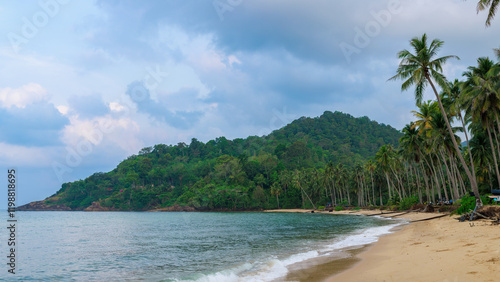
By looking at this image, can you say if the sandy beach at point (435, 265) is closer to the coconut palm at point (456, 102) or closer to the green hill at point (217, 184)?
the coconut palm at point (456, 102)

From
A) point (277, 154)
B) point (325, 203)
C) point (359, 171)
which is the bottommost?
point (325, 203)

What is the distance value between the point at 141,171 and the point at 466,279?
181140 mm

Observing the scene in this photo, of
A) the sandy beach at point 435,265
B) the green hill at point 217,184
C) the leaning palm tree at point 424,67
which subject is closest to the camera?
the sandy beach at point 435,265

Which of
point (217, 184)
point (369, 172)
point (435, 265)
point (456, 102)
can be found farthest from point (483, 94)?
point (217, 184)

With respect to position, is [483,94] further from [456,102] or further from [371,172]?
[371,172]

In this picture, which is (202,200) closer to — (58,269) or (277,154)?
(277,154)

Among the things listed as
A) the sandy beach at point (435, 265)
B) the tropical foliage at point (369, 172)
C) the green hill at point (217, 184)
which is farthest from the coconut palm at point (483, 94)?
the green hill at point (217, 184)

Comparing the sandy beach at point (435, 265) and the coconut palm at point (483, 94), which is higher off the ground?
the coconut palm at point (483, 94)

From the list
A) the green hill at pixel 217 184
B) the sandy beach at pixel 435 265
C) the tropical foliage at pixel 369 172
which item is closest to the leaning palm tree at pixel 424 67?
the tropical foliage at pixel 369 172

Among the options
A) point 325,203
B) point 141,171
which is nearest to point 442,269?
point 325,203

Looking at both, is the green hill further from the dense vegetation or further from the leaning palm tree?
the leaning palm tree

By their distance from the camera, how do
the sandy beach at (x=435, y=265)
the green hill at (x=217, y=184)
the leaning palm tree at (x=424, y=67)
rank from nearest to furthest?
the sandy beach at (x=435, y=265)
the leaning palm tree at (x=424, y=67)
the green hill at (x=217, y=184)

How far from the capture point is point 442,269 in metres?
9.97

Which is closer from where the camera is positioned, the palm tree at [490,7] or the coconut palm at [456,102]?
the palm tree at [490,7]
